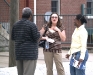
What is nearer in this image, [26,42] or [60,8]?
[26,42]

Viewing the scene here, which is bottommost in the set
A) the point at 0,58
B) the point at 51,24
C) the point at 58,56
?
the point at 0,58

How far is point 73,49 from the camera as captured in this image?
6.54m

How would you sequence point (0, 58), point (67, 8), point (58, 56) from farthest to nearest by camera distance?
1. point (67, 8)
2. point (0, 58)
3. point (58, 56)

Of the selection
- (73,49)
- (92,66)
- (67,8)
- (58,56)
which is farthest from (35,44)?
(67,8)

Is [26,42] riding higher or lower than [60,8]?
lower

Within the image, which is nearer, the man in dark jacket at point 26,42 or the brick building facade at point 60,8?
the man in dark jacket at point 26,42

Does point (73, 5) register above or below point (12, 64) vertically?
above

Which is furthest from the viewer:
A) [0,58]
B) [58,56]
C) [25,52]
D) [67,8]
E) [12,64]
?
[67,8]

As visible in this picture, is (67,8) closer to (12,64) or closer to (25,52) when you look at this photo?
(12,64)

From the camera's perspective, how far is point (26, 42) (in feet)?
20.5

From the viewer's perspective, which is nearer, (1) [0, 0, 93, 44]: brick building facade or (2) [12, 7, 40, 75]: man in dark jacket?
(2) [12, 7, 40, 75]: man in dark jacket

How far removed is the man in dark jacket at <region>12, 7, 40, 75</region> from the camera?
6.24m

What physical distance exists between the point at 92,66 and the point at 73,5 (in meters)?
7.19

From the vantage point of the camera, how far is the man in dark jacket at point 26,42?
624cm
